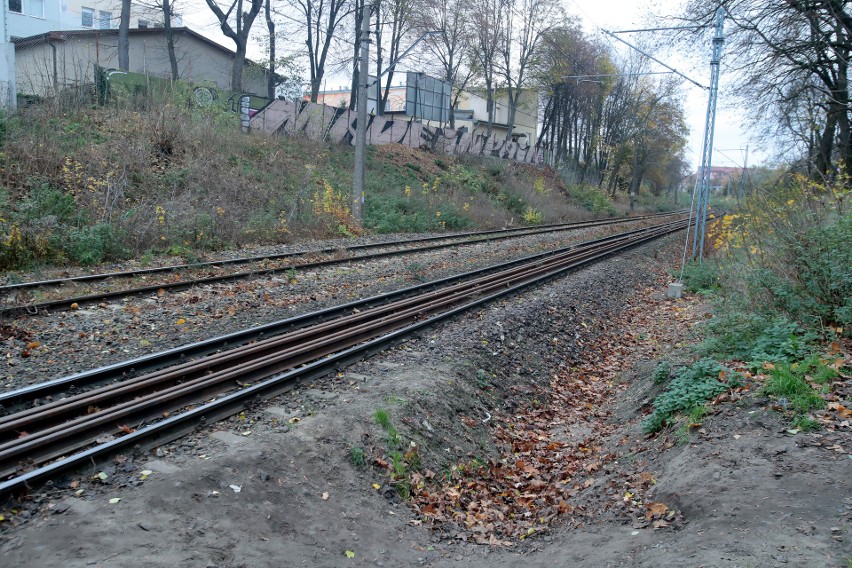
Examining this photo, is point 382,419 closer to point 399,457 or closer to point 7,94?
point 399,457

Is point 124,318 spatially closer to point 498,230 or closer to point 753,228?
point 753,228

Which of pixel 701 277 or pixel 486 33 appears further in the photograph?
pixel 486 33

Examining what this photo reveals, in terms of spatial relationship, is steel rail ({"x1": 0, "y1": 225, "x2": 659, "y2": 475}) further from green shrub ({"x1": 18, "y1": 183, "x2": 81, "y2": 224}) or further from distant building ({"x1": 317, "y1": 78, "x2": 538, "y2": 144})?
distant building ({"x1": 317, "y1": 78, "x2": 538, "y2": 144})

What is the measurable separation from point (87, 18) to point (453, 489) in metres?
54.4

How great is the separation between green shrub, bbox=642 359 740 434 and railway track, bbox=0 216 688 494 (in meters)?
3.50

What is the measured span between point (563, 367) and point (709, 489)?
4.99 meters

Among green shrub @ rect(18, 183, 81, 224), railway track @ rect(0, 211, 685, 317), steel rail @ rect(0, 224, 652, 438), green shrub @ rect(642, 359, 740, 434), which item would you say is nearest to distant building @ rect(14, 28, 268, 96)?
green shrub @ rect(18, 183, 81, 224)

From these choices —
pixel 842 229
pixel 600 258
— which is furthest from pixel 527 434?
pixel 600 258

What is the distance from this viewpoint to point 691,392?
22.1 ft

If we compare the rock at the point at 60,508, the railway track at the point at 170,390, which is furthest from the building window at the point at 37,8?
the rock at the point at 60,508

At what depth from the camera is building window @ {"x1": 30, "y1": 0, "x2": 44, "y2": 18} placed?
41219 millimetres

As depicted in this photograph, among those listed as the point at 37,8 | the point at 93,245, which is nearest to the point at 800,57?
the point at 93,245

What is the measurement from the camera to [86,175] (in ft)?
52.9

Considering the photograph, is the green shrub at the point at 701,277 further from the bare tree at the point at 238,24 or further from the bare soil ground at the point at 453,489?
the bare tree at the point at 238,24
